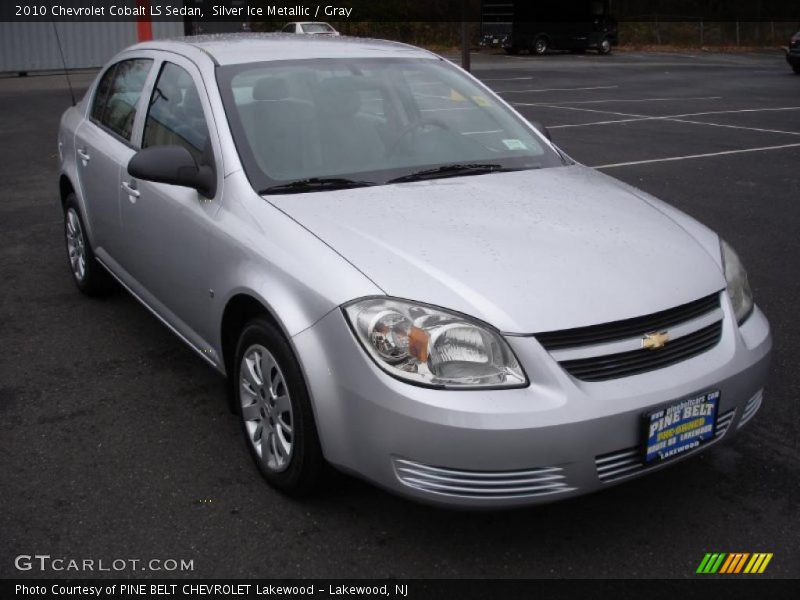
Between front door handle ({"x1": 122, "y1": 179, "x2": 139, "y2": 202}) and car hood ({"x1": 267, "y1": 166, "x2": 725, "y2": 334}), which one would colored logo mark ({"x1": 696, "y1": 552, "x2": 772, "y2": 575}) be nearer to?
car hood ({"x1": 267, "y1": 166, "x2": 725, "y2": 334})

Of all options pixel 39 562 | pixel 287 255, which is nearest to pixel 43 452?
pixel 39 562

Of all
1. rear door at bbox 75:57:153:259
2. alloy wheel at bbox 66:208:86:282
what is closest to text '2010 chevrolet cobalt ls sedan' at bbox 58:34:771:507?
rear door at bbox 75:57:153:259

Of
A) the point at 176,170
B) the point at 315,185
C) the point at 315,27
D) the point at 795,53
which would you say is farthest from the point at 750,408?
the point at 315,27

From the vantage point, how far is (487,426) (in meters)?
2.64

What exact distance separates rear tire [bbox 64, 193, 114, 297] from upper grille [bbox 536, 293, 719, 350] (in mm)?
3396

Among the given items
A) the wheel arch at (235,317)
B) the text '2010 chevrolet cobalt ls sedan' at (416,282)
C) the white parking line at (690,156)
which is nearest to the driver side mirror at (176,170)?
the text '2010 chevrolet cobalt ls sedan' at (416,282)

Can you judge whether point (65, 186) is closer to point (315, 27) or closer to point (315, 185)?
point (315, 185)

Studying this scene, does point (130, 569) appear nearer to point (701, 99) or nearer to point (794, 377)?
Result: point (794, 377)

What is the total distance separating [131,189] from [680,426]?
279 centimetres

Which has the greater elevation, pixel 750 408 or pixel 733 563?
pixel 750 408

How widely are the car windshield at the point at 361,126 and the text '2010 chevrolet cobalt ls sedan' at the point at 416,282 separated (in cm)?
1

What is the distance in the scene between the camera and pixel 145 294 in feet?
14.6

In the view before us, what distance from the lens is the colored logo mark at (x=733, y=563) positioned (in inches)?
115

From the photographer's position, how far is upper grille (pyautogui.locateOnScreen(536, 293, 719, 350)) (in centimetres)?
278
